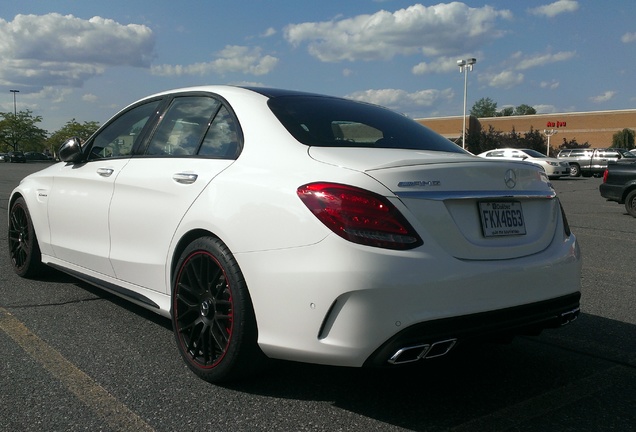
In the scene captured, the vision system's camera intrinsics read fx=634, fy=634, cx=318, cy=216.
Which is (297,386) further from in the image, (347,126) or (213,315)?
(347,126)

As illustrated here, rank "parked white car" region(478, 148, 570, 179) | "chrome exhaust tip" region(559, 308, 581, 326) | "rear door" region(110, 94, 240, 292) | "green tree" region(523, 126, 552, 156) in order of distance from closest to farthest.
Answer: "chrome exhaust tip" region(559, 308, 581, 326) < "rear door" region(110, 94, 240, 292) < "parked white car" region(478, 148, 570, 179) < "green tree" region(523, 126, 552, 156)

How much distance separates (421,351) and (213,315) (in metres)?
1.09

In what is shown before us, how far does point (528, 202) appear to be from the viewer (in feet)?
10.4

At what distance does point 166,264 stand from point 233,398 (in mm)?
899

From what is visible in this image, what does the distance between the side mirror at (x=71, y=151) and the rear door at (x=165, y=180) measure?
0.84 meters

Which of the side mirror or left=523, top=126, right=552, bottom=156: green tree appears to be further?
left=523, top=126, right=552, bottom=156: green tree

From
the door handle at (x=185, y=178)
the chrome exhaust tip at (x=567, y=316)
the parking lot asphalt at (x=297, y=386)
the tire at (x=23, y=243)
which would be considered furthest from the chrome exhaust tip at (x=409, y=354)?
the tire at (x=23, y=243)

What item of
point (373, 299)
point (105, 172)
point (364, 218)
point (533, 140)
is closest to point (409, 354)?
point (373, 299)

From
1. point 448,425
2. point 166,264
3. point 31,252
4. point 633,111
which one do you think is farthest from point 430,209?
point 633,111

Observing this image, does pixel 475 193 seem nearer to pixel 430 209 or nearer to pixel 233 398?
pixel 430 209

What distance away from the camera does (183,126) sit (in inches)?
153

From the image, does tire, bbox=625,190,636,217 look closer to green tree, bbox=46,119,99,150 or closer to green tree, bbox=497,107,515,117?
green tree, bbox=46,119,99,150

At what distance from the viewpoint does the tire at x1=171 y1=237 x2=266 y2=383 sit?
2.97 m

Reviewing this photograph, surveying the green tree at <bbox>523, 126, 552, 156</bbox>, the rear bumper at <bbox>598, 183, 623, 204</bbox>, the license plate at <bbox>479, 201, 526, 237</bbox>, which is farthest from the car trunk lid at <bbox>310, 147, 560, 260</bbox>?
the green tree at <bbox>523, 126, 552, 156</bbox>
